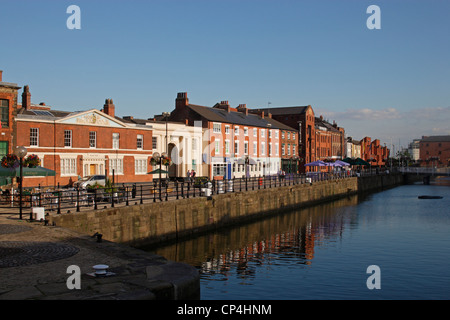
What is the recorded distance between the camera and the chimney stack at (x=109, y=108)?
167 feet

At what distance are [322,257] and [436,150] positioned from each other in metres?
183

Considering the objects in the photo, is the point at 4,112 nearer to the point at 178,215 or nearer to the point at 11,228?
the point at 178,215

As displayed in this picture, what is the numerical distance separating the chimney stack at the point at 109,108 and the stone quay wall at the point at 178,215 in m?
21.1

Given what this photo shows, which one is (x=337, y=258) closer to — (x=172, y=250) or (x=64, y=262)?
(x=172, y=250)

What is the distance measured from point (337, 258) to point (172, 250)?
8996 millimetres

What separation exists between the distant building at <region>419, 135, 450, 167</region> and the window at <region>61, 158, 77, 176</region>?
6482 inches

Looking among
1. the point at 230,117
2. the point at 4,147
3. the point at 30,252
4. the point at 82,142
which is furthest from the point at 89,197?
the point at 230,117

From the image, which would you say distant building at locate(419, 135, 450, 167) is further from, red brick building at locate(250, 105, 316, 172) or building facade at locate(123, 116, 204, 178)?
building facade at locate(123, 116, 204, 178)

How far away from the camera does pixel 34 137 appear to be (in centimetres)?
4112

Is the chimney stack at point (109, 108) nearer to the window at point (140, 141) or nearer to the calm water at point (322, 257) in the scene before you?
the window at point (140, 141)

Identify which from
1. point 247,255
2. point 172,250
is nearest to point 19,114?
point 172,250

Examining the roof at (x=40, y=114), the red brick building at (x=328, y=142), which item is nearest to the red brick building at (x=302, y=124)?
the red brick building at (x=328, y=142)

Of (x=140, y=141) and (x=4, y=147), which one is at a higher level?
(x=140, y=141)

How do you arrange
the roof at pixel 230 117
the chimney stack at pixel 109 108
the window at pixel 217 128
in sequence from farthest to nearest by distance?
the roof at pixel 230 117, the window at pixel 217 128, the chimney stack at pixel 109 108
